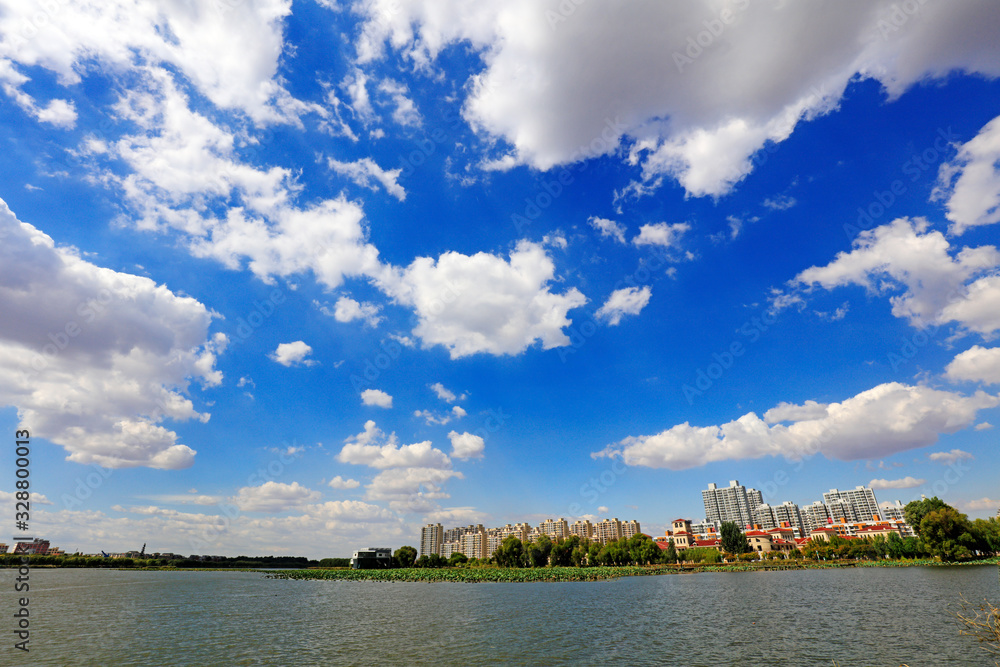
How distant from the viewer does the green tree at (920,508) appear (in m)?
116

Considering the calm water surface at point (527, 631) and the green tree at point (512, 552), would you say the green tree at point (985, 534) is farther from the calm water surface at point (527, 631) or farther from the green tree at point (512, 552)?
the green tree at point (512, 552)

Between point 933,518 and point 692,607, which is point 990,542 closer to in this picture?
point 933,518

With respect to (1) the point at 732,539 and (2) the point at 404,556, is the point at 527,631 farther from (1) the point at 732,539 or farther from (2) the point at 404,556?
(2) the point at 404,556

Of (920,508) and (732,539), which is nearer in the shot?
(920,508)

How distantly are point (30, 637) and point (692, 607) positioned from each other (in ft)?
202

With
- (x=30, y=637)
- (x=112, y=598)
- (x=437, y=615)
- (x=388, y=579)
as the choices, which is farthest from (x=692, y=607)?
(x=388, y=579)

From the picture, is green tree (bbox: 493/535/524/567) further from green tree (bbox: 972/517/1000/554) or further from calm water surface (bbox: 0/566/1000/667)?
green tree (bbox: 972/517/1000/554)

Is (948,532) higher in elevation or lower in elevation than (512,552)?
higher

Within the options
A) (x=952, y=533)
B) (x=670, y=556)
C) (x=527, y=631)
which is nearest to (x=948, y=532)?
(x=952, y=533)

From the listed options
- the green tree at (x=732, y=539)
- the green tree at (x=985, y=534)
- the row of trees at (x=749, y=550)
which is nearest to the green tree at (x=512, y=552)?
the row of trees at (x=749, y=550)

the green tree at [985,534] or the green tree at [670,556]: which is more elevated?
the green tree at [985,534]

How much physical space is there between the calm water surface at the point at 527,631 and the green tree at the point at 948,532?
63.5 metres

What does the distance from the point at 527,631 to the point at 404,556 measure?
522 feet

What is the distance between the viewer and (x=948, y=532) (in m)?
106
